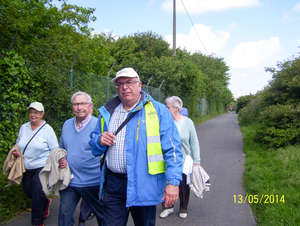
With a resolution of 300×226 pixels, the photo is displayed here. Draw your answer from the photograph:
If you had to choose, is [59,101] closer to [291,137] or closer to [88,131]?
[88,131]

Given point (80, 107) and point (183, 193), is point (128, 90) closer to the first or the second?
point (80, 107)

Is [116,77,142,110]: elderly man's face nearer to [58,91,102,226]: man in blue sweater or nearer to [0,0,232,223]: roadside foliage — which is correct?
[58,91,102,226]: man in blue sweater

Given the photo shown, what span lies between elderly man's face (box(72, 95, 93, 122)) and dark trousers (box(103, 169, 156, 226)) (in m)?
1.06

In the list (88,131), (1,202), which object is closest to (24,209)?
(1,202)

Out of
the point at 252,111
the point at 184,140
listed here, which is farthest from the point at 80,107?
the point at 252,111

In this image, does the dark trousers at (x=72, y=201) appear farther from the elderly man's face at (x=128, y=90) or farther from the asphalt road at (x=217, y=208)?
the elderly man's face at (x=128, y=90)

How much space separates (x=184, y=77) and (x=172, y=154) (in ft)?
45.7

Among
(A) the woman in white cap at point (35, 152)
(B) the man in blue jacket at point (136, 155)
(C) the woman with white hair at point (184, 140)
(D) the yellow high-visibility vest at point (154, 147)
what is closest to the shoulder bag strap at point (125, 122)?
(B) the man in blue jacket at point (136, 155)

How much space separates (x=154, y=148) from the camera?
2.34 meters

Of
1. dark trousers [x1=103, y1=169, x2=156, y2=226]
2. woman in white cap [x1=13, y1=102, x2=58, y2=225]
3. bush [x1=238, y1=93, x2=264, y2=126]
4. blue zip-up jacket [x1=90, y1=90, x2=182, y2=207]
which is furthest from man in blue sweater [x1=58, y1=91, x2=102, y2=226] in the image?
bush [x1=238, y1=93, x2=264, y2=126]

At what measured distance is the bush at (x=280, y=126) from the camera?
8.56 metres

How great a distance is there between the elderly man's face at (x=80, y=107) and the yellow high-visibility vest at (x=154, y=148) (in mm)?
1277

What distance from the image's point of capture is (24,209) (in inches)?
172

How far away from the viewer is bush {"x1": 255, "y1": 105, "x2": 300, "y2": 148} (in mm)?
8562
